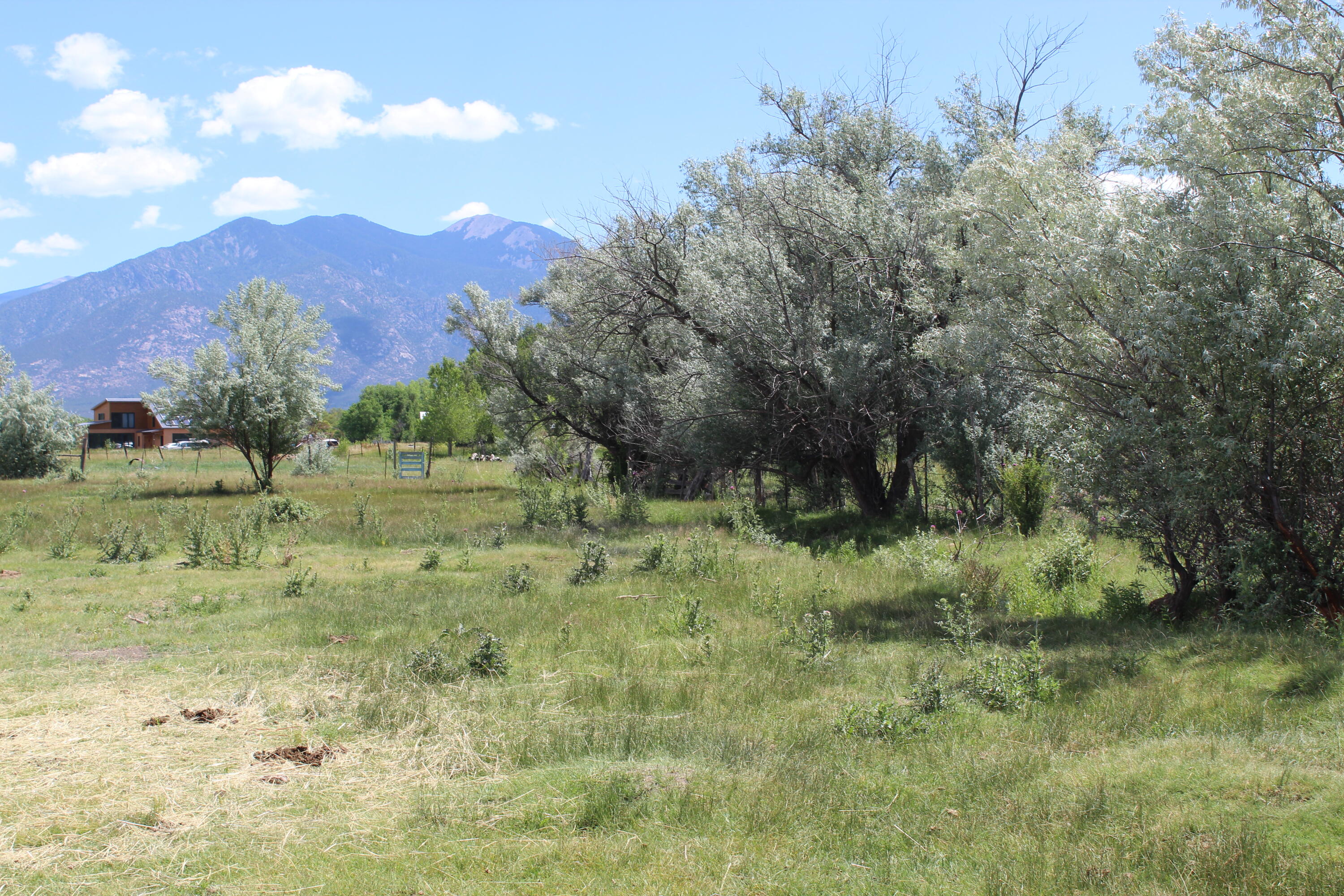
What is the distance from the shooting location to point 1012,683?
6027 mm

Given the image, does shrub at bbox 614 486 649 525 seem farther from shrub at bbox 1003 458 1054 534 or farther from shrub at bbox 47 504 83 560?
shrub at bbox 47 504 83 560

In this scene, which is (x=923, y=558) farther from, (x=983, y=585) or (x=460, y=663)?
(x=460, y=663)

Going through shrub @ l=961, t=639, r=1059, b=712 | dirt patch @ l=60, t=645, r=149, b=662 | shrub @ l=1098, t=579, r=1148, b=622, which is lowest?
dirt patch @ l=60, t=645, r=149, b=662

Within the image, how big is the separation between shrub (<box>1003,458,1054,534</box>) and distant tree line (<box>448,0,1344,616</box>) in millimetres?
829

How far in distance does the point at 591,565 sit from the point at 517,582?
3.73 feet

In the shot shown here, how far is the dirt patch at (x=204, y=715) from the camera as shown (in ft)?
18.7

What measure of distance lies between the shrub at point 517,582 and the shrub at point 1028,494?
7.63 metres

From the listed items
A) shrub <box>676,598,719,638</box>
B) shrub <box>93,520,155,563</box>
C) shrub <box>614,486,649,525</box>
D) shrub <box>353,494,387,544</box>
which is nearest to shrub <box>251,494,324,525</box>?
shrub <box>353,494,387,544</box>

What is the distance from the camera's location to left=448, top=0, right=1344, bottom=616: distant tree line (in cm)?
707

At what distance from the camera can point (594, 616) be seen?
9312 mm

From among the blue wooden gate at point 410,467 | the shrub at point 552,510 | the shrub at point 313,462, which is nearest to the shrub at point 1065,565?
the shrub at point 552,510

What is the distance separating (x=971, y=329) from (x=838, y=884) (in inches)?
314

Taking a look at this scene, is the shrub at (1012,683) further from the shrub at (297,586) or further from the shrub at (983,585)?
the shrub at (297,586)

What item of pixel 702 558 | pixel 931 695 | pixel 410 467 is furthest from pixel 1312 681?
pixel 410 467
